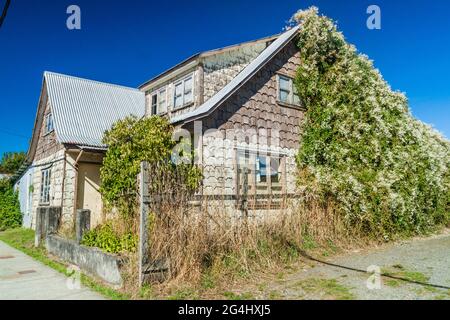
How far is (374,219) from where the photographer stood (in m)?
9.97

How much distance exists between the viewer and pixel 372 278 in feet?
20.4

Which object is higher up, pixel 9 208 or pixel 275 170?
pixel 275 170

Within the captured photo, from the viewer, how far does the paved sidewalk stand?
5.60 metres

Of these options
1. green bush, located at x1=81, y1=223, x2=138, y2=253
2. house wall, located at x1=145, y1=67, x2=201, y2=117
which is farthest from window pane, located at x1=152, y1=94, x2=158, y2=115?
green bush, located at x1=81, y1=223, x2=138, y2=253

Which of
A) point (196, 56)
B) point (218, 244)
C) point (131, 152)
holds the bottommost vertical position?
point (218, 244)

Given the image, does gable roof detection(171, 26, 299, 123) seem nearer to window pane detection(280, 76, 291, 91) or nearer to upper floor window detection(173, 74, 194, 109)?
window pane detection(280, 76, 291, 91)

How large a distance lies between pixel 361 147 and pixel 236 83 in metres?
4.54

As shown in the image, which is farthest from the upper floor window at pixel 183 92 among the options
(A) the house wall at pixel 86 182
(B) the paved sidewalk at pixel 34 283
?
(B) the paved sidewalk at pixel 34 283

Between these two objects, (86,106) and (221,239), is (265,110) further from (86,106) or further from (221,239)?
(86,106)

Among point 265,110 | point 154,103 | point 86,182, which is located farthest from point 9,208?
point 265,110

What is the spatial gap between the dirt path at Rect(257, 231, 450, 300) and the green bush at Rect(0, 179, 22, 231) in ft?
53.9
